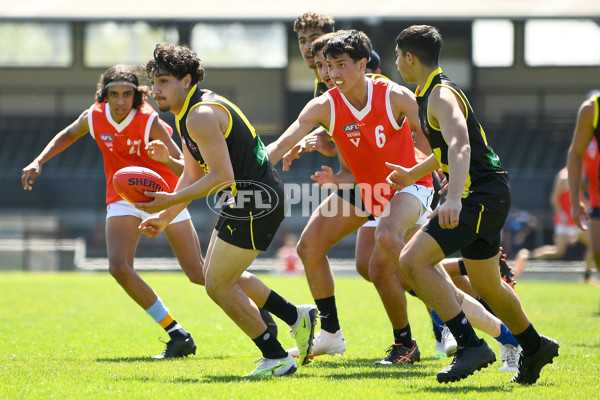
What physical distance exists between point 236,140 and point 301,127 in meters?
0.69

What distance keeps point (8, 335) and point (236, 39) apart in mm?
22034

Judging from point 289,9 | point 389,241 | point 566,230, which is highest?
point 289,9

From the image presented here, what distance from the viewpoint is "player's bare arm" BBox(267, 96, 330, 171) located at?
19.3 feet

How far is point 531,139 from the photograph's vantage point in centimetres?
2602

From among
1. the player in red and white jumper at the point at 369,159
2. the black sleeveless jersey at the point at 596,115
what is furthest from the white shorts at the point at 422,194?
the black sleeveless jersey at the point at 596,115

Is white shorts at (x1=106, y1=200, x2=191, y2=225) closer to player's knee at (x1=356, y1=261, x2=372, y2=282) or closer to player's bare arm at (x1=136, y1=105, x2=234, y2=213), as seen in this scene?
player's knee at (x1=356, y1=261, x2=372, y2=282)

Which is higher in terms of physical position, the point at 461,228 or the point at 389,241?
the point at 461,228

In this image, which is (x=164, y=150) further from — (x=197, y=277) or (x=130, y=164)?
(x=197, y=277)

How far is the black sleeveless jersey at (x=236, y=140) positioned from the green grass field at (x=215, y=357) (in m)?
1.33

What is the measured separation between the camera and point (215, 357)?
21.5 feet

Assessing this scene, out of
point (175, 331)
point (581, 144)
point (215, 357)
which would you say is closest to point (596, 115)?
point (581, 144)

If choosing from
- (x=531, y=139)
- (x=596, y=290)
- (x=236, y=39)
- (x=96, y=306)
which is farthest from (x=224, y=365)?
(x=236, y=39)

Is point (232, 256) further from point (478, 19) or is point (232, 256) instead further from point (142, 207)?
point (478, 19)

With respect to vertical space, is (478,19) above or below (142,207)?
above
